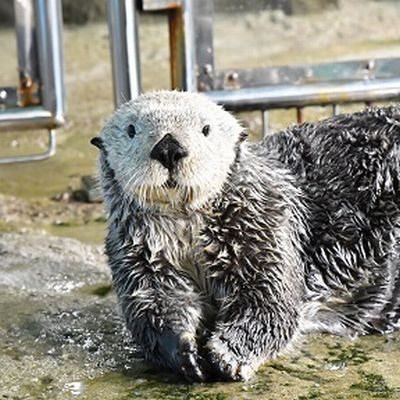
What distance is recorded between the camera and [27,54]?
16.4 ft

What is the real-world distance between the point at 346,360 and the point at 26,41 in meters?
2.53

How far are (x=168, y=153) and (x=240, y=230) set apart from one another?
0.41 m

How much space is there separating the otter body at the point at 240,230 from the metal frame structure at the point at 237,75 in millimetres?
1408

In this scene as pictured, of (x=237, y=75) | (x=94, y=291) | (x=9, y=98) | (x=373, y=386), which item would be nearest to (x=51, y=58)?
(x=9, y=98)

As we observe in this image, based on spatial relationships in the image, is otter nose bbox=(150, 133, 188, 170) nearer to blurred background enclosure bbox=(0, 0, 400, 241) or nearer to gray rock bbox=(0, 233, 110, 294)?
gray rock bbox=(0, 233, 110, 294)

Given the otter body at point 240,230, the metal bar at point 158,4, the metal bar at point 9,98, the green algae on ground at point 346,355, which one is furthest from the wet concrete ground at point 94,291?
the metal bar at point 9,98

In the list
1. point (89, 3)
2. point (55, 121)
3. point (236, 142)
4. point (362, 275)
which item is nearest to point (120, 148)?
point (236, 142)

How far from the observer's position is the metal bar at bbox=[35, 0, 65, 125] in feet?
16.0

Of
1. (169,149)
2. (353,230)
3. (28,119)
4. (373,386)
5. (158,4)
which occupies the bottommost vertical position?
(373,386)

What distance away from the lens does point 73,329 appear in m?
3.48

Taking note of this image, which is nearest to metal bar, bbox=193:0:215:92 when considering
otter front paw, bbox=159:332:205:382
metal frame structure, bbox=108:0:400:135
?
metal frame structure, bbox=108:0:400:135

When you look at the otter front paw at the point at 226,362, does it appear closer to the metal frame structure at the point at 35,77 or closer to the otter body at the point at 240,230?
the otter body at the point at 240,230

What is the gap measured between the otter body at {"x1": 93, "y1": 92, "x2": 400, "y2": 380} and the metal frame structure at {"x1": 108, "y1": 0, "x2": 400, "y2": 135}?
1408 mm

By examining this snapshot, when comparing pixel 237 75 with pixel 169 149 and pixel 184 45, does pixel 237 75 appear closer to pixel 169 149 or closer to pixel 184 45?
pixel 184 45
